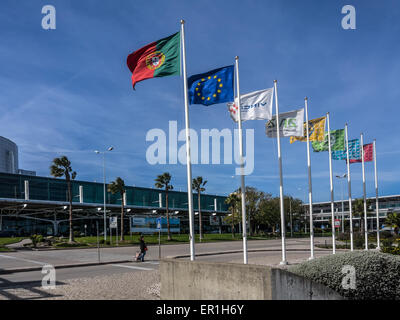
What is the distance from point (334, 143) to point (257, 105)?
9808 millimetres

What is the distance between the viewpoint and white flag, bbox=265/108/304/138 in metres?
18.3

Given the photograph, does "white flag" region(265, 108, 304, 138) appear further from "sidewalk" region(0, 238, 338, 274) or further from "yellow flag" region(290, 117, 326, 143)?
"sidewalk" region(0, 238, 338, 274)

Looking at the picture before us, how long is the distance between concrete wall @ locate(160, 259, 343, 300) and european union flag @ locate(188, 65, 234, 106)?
21.5 feet

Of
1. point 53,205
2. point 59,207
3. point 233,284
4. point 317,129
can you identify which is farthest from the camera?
point 59,207

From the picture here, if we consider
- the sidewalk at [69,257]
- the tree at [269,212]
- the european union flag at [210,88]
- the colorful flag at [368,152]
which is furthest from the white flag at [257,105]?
the tree at [269,212]

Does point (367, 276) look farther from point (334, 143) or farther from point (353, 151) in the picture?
point (353, 151)

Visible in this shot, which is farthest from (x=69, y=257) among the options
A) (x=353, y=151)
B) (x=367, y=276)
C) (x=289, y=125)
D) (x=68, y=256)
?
(x=367, y=276)

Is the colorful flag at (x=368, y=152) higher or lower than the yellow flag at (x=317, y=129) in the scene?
lower

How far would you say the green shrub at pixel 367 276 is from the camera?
865cm

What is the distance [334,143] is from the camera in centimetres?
2348

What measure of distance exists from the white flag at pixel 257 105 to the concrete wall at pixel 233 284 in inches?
317

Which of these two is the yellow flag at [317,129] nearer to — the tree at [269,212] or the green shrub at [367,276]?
the green shrub at [367,276]

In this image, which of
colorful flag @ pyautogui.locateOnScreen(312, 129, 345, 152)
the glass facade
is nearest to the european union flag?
colorful flag @ pyautogui.locateOnScreen(312, 129, 345, 152)
